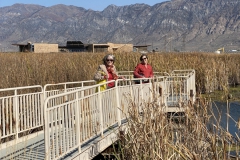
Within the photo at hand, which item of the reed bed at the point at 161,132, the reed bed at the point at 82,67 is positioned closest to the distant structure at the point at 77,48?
the reed bed at the point at 82,67

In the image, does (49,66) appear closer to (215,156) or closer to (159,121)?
(159,121)

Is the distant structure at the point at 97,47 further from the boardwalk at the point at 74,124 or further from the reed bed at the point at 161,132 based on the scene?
the reed bed at the point at 161,132

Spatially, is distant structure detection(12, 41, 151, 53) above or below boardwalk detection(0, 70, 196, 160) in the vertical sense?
above

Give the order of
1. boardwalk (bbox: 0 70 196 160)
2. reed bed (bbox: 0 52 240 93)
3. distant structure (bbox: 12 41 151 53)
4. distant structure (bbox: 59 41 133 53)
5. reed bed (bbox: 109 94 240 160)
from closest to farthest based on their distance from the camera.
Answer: reed bed (bbox: 109 94 240 160) < boardwalk (bbox: 0 70 196 160) < reed bed (bbox: 0 52 240 93) < distant structure (bbox: 12 41 151 53) < distant structure (bbox: 59 41 133 53)

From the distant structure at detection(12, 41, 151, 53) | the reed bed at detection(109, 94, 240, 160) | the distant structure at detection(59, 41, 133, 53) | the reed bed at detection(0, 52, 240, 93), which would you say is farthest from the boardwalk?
the distant structure at detection(59, 41, 133, 53)

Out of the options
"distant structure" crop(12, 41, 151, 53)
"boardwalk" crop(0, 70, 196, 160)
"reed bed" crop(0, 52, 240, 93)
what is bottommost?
"boardwalk" crop(0, 70, 196, 160)

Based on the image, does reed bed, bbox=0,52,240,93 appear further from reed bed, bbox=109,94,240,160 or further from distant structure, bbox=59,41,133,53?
distant structure, bbox=59,41,133,53

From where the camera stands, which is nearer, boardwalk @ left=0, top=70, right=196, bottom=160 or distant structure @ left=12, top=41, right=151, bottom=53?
boardwalk @ left=0, top=70, right=196, bottom=160

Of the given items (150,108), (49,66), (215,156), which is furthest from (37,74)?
(215,156)

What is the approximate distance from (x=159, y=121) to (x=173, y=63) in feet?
54.9

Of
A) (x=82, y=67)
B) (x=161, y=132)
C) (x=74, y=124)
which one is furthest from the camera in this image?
(x=82, y=67)

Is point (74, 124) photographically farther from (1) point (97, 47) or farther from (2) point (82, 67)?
(1) point (97, 47)

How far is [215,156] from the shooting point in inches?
132

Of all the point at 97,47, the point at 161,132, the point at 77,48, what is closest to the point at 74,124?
the point at 161,132
